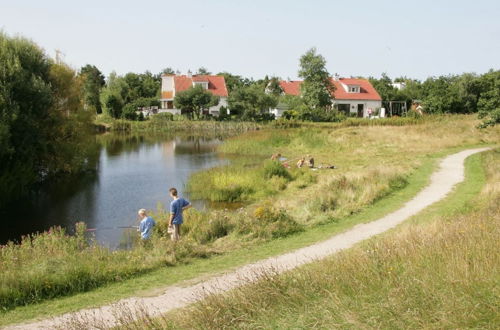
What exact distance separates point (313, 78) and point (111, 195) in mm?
49399

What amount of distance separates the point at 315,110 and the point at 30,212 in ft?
157

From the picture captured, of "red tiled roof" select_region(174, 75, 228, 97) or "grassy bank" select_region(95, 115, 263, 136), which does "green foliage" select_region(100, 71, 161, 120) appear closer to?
"grassy bank" select_region(95, 115, 263, 136)

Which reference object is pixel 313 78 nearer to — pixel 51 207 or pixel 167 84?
pixel 167 84

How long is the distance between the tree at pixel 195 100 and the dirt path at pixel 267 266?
5613 cm

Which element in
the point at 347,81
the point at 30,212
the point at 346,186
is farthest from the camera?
the point at 347,81

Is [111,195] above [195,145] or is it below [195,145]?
below

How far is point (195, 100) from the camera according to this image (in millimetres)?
75562

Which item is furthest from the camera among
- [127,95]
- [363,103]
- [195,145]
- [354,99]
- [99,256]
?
[127,95]

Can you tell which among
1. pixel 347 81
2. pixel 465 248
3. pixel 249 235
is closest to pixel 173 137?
→ pixel 347 81

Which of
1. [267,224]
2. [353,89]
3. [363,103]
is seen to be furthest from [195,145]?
[353,89]

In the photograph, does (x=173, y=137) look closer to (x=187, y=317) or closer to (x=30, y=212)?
(x=30, y=212)

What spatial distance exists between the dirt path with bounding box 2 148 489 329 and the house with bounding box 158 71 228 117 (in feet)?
213

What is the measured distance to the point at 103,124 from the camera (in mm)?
75250

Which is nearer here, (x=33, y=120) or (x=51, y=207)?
(x=51, y=207)
